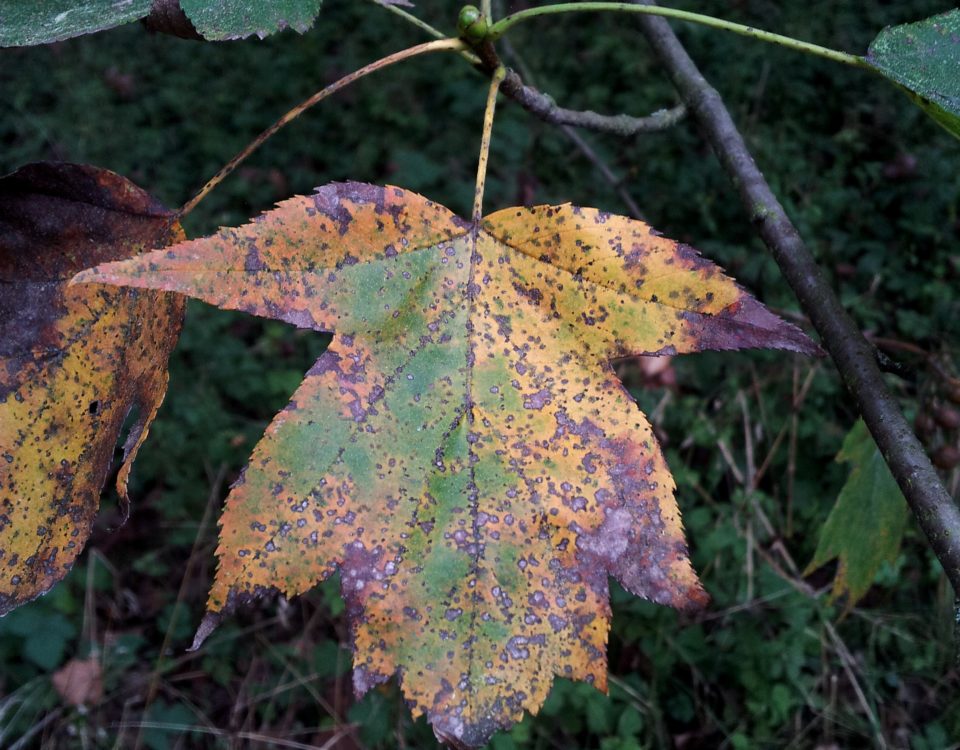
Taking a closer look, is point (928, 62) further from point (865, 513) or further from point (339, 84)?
point (865, 513)

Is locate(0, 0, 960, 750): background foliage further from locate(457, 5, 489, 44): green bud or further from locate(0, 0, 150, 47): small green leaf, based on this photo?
locate(0, 0, 150, 47): small green leaf

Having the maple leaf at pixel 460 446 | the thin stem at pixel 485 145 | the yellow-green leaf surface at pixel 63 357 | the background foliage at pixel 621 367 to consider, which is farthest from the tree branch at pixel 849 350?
the background foliage at pixel 621 367

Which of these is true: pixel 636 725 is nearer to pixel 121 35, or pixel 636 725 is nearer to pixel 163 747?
pixel 163 747

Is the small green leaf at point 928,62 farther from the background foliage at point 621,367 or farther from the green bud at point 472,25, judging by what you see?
the background foliage at point 621,367

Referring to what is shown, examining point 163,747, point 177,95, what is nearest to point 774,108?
point 177,95

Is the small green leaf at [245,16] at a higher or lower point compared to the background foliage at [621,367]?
higher

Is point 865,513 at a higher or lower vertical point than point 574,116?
lower

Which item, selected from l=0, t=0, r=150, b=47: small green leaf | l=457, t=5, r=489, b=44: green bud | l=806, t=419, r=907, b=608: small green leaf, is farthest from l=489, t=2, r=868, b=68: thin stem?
l=806, t=419, r=907, b=608: small green leaf

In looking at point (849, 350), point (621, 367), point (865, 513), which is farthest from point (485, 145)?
point (621, 367)
